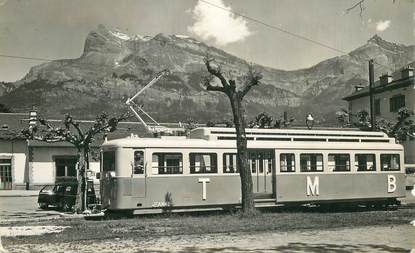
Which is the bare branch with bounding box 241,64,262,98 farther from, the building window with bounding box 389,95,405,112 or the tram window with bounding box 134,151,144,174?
the building window with bounding box 389,95,405,112

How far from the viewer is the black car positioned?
22.1m

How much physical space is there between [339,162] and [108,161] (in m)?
8.49

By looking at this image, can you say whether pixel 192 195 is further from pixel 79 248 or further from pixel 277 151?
pixel 79 248

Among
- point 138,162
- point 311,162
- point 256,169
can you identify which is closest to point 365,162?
point 311,162

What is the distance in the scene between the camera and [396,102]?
170 ft

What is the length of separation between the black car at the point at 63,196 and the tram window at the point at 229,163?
642 centimetres

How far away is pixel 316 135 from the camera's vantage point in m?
20.5

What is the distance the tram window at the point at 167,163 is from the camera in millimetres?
17297

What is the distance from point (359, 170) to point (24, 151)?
96.5 feet

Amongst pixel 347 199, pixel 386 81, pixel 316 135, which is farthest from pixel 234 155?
pixel 386 81

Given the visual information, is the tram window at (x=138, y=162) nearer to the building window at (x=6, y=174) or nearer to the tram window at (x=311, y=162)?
the tram window at (x=311, y=162)

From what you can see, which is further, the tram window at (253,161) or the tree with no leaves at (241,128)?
the tram window at (253,161)

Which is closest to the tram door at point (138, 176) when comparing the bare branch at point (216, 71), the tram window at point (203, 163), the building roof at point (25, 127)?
the tram window at point (203, 163)

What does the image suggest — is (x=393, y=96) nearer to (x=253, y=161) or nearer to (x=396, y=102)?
(x=396, y=102)
